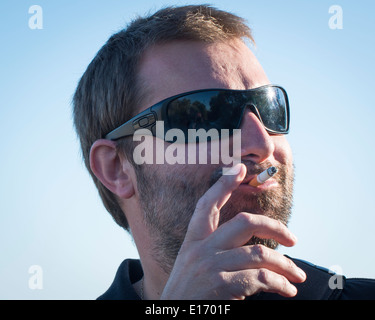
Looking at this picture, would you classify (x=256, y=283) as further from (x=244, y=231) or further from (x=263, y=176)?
(x=263, y=176)

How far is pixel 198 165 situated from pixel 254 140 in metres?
0.41

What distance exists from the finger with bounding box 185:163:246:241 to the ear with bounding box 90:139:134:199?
1.19 metres

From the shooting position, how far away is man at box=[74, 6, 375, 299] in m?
2.05

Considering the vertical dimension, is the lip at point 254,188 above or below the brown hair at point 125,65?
below

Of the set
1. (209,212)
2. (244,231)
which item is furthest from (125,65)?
(244,231)

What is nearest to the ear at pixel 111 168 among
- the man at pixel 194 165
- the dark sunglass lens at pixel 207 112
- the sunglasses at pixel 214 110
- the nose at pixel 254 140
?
the man at pixel 194 165

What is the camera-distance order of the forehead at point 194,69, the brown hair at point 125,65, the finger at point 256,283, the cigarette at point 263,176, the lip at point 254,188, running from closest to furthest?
the finger at point 256,283 → the cigarette at point 263,176 → the lip at point 254,188 → the forehead at point 194,69 → the brown hair at point 125,65

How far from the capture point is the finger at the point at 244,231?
203cm

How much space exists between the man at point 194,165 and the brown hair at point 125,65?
11 millimetres

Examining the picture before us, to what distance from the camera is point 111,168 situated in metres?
3.33

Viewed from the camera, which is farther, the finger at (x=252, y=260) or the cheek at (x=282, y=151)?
the cheek at (x=282, y=151)

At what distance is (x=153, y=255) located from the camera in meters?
3.05

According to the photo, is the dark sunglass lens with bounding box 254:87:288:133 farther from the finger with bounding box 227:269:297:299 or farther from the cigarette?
the finger with bounding box 227:269:297:299

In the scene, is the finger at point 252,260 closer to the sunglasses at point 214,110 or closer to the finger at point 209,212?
the finger at point 209,212
